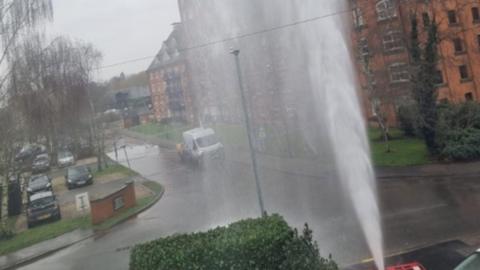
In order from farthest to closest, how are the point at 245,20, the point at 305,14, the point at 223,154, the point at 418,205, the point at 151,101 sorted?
1. the point at 151,101
2. the point at 223,154
3. the point at 245,20
4. the point at 305,14
5. the point at 418,205

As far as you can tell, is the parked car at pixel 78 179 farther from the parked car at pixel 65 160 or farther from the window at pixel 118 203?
the parked car at pixel 65 160

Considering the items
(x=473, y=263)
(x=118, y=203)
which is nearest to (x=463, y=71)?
(x=118, y=203)

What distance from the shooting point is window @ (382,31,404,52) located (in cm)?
2789

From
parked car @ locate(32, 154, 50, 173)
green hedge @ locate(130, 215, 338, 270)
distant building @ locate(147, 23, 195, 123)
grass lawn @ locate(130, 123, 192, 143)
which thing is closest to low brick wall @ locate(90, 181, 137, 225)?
green hedge @ locate(130, 215, 338, 270)

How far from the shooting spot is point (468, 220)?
11805mm

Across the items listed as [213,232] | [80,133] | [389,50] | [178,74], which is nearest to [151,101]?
[178,74]

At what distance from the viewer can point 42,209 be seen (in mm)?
20734

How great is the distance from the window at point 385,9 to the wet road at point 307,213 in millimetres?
13159

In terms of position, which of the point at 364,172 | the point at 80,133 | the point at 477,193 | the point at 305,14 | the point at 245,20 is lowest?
the point at 477,193

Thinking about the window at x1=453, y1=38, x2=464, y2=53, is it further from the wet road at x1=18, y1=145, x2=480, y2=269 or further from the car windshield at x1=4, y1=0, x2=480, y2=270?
the wet road at x1=18, y1=145, x2=480, y2=269

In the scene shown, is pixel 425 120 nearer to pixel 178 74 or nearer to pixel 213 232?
pixel 213 232

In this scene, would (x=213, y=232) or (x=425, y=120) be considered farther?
(x=425, y=120)

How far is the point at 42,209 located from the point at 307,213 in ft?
44.8

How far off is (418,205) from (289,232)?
9.74m
